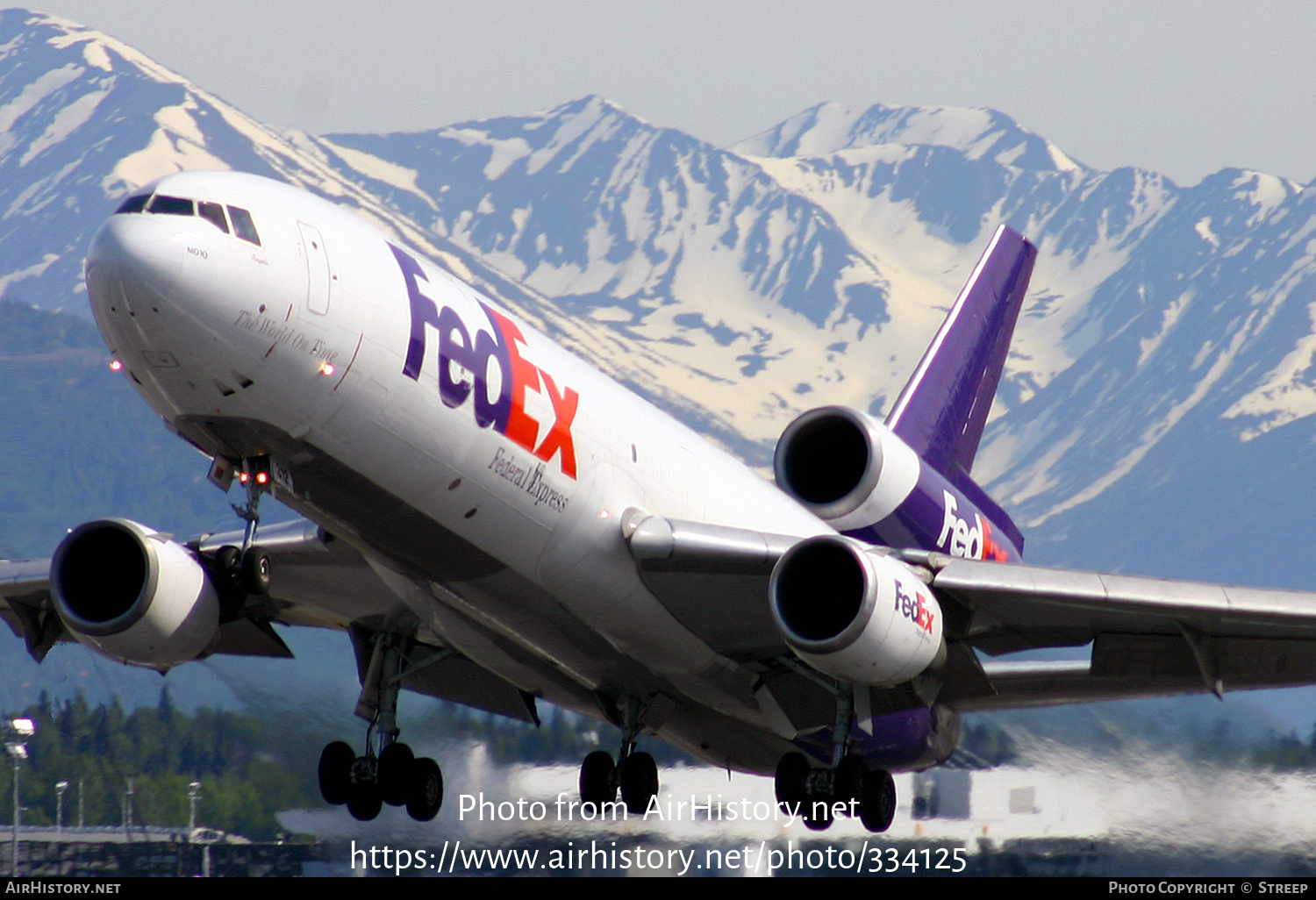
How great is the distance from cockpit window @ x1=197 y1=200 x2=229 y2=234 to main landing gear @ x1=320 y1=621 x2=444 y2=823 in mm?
7264

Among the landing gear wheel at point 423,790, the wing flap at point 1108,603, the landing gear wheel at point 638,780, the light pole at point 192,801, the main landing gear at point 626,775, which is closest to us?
the wing flap at point 1108,603

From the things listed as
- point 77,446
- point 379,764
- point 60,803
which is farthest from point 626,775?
point 77,446

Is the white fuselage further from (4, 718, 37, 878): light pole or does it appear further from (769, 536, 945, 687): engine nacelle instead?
(4, 718, 37, 878): light pole

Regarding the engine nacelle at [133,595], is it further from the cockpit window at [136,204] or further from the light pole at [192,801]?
the light pole at [192,801]

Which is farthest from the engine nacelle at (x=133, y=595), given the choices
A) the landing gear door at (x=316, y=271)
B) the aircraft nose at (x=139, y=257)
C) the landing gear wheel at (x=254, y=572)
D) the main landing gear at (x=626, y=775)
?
the aircraft nose at (x=139, y=257)

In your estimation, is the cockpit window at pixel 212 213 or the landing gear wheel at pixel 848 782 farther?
the landing gear wheel at pixel 848 782

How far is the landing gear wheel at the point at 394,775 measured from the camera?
20.5 metres

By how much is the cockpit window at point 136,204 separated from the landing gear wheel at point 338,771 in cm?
799

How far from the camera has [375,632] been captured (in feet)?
68.5

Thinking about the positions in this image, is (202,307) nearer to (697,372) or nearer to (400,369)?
(400,369)

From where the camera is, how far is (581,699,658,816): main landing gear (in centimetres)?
2053

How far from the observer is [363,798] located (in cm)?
2044

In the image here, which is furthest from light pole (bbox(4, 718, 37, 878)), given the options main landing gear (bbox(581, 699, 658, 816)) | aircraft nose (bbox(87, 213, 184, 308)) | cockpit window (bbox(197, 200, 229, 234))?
cockpit window (bbox(197, 200, 229, 234))

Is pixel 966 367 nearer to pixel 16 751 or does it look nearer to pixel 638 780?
pixel 638 780
